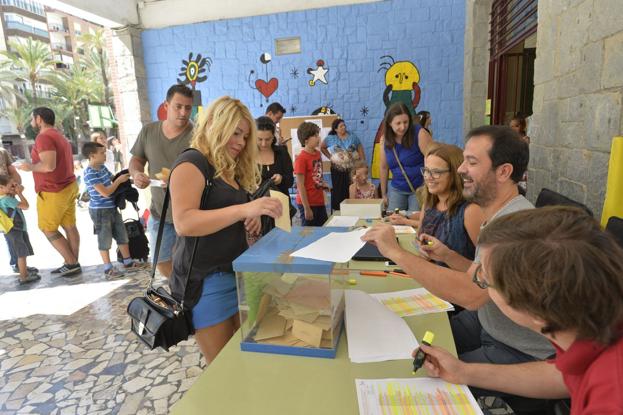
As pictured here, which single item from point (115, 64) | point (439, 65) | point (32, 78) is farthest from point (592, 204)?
point (32, 78)

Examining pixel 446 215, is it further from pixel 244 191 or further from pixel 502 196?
pixel 244 191

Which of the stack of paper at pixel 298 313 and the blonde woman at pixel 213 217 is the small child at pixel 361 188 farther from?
the stack of paper at pixel 298 313

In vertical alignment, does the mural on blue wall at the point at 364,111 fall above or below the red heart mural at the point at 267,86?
below

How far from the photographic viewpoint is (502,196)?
1.58 metres

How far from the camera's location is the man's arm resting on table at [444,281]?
128 cm

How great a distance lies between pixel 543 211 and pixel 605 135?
1403 mm

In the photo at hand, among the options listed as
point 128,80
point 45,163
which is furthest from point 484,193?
point 128,80

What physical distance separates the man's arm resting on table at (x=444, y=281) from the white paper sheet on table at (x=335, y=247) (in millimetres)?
145

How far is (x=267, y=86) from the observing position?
608cm

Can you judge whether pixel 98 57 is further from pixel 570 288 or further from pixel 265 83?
pixel 570 288

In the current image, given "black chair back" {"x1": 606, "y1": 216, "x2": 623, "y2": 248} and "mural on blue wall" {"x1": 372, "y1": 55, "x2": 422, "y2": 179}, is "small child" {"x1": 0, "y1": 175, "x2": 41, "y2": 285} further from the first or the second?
"black chair back" {"x1": 606, "y1": 216, "x2": 623, "y2": 248}

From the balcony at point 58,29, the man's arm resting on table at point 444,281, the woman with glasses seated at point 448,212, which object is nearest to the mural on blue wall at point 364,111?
the woman with glasses seated at point 448,212

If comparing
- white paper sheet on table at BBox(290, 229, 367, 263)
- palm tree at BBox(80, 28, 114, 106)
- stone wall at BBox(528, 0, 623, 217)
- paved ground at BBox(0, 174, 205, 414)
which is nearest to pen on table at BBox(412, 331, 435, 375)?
white paper sheet on table at BBox(290, 229, 367, 263)

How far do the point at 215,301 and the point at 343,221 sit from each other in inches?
55.6
